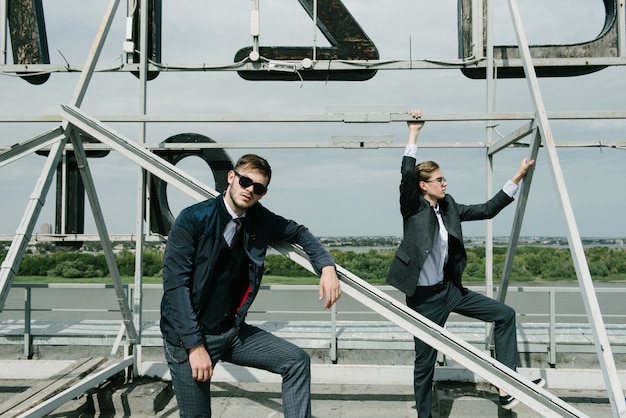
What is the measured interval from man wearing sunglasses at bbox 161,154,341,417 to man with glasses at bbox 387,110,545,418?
1.17 meters

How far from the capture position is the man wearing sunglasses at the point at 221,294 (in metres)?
2.47

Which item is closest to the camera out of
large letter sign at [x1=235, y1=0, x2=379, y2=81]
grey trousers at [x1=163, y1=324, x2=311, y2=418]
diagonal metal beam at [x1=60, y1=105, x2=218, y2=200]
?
grey trousers at [x1=163, y1=324, x2=311, y2=418]

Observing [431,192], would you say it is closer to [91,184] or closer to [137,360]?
[91,184]

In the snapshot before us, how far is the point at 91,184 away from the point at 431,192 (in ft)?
9.01

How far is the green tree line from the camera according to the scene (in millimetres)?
10352

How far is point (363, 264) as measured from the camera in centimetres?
1480

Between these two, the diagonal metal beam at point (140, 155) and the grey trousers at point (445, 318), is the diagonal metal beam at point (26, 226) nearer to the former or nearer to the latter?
the diagonal metal beam at point (140, 155)

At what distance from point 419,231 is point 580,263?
111 cm

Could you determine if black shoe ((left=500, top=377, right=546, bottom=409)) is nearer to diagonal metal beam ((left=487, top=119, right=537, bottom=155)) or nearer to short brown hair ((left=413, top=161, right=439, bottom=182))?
short brown hair ((left=413, top=161, right=439, bottom=182))

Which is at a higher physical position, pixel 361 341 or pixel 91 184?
pixel 91 184

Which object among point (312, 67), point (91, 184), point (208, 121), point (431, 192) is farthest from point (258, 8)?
point (431, 192)

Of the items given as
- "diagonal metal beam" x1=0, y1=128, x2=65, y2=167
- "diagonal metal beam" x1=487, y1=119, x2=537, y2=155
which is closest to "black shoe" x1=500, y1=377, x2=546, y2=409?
"diagonal metal beam" x1=487, y1=119, x2=537, y2=155

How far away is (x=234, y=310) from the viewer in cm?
270

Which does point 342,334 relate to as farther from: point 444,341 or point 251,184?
point 251,184
